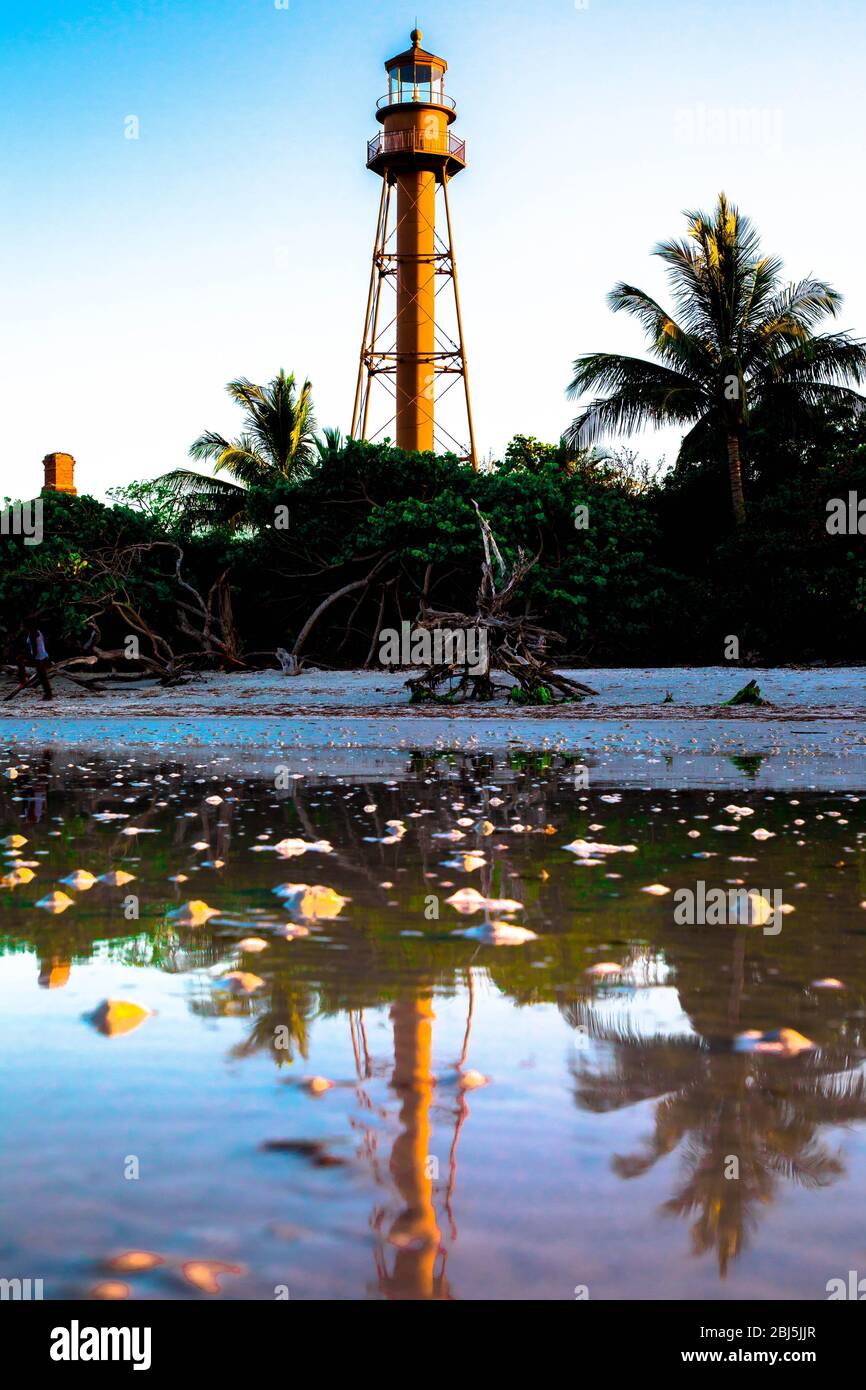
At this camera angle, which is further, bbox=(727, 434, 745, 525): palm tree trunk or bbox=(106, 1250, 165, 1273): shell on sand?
bbox=(727, 434, 745, 525): palm tree trunk

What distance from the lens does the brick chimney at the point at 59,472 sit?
31.2 metres

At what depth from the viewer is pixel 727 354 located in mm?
26266

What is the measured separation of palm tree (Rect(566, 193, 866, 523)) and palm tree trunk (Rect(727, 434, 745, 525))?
0.08 ft

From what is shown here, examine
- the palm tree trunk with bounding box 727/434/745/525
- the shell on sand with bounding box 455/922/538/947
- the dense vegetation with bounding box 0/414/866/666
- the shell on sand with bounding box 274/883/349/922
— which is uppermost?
the palm tree trunk with bounding box 727/434/745/525

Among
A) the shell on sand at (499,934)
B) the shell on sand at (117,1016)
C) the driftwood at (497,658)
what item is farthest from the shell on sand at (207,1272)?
the driftwood at (497,658)

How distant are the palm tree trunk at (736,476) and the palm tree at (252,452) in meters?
13.1

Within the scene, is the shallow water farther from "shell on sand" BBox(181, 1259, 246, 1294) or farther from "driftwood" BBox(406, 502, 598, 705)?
"driftwood" BBox(406, 502, 598, 705)

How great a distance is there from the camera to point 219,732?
43.7 ft

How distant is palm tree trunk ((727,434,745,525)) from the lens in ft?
87.5

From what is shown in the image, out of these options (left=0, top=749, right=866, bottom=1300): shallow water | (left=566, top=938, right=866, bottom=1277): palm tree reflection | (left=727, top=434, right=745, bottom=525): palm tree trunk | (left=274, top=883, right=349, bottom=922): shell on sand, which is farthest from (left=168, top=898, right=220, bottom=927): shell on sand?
(left=727, top=434, right=745, bottom=525): palm tree trunk

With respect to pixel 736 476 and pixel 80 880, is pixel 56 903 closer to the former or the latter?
pixel 80 880

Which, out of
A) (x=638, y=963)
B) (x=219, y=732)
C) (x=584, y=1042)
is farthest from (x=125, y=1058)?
(x=219, y=732)
